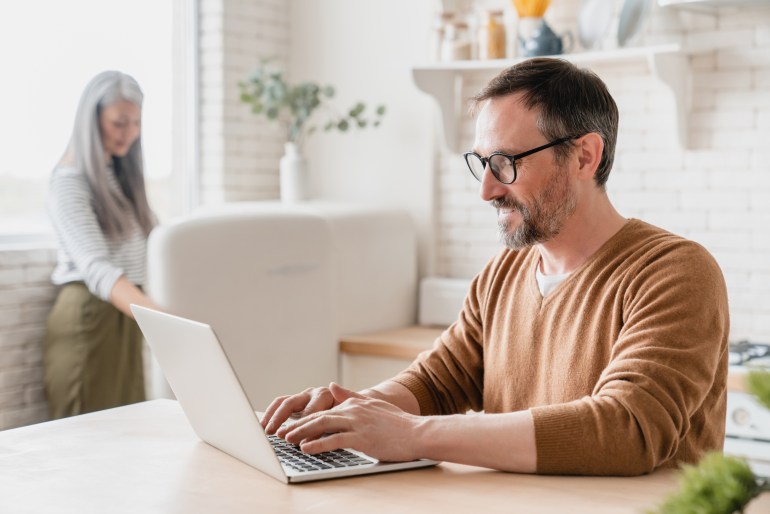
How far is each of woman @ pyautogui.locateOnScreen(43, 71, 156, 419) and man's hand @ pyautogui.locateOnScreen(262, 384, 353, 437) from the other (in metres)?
1.80

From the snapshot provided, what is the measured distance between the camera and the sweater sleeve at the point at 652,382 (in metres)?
1.63

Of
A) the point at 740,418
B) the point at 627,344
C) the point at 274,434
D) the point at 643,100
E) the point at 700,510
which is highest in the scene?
the point at 643,100

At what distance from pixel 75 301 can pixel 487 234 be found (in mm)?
1645

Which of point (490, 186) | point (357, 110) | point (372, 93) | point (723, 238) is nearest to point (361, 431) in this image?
point (490, 186)

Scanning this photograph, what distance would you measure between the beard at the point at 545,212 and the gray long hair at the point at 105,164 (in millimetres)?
2178

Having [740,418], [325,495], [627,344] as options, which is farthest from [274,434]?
[740,418]

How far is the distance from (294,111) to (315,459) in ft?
9.11

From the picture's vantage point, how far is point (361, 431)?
1649 mm

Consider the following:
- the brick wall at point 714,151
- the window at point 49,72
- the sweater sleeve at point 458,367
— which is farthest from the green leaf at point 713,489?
the window at point 49,72

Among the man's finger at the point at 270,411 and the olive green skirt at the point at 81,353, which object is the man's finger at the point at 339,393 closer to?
the man's finger at the point at 270,411

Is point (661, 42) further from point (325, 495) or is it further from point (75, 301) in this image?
point (325, 495)

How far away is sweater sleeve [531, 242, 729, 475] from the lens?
1628 mm

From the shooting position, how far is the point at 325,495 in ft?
4.92

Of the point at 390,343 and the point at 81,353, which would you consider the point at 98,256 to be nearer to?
the point at 81,353
